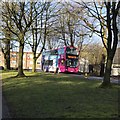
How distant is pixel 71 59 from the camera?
4547 centimetres

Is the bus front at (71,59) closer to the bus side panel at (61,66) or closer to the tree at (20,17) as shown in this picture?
the bus side panel at (61,66)

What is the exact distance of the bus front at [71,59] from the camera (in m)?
44.9

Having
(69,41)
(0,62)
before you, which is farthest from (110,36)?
(0,62)

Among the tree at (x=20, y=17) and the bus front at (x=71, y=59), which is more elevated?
the tree at (x=20, y=17)

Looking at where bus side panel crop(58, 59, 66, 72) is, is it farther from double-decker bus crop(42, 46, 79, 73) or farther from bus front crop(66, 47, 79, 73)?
bus front crop(66, 47, 79, 73)

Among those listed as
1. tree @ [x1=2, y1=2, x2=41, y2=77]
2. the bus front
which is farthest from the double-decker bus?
tree @ [x1=2, y1=2, x2=41, y2=77]

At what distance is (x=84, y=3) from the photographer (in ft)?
68.9

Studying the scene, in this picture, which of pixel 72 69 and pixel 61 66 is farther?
pixel 72 69

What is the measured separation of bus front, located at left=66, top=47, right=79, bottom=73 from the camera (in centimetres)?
4491

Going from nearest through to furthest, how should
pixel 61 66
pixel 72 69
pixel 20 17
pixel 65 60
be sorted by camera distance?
pixel 20 17 → pixel 65 60 → pixel 61 66 → pixel 72 69

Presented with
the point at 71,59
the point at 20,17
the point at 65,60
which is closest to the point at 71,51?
the point at 71,59

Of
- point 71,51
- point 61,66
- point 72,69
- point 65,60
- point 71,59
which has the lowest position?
point 72,69

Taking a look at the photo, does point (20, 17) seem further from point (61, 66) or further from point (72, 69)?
point (72, 69)

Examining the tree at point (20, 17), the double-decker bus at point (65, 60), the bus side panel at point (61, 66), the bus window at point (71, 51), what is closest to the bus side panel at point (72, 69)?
the double-decker bus at point (65, 60)
